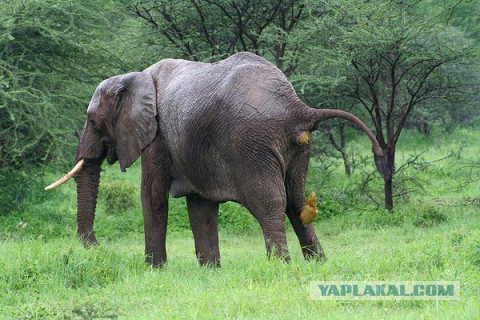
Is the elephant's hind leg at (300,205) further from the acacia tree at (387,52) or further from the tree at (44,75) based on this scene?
the tree at (44,75)

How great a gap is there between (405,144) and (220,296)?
1683 cm

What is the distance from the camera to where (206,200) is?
8.61m

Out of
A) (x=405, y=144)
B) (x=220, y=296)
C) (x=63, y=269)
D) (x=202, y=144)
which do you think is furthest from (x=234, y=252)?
(x=405, y=144)

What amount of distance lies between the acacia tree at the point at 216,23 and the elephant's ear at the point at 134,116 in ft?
16.5

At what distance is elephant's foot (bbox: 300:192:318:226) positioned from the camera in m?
7.56

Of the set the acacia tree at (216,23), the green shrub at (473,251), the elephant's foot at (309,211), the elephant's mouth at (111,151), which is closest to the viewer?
the green shrub at (473,251)

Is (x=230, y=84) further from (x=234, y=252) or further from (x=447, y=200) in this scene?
(x=447, y=200)

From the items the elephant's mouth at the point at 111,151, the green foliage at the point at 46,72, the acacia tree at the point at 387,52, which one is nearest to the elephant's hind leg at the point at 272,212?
the elephant's mouth at the point at 111,151

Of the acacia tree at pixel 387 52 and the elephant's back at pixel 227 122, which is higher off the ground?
the acacia tree at pixel 387 52

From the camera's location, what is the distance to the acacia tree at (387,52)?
11.8 meters

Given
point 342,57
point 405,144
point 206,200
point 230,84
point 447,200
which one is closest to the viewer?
point 230,84

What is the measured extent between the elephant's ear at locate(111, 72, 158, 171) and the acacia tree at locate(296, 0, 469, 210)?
11.7ft

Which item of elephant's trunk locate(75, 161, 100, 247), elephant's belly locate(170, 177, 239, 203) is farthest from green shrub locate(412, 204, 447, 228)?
elephant's trunk locate(75, 161, 100, 247)

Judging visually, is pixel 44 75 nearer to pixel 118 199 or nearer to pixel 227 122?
pixel 118 199
